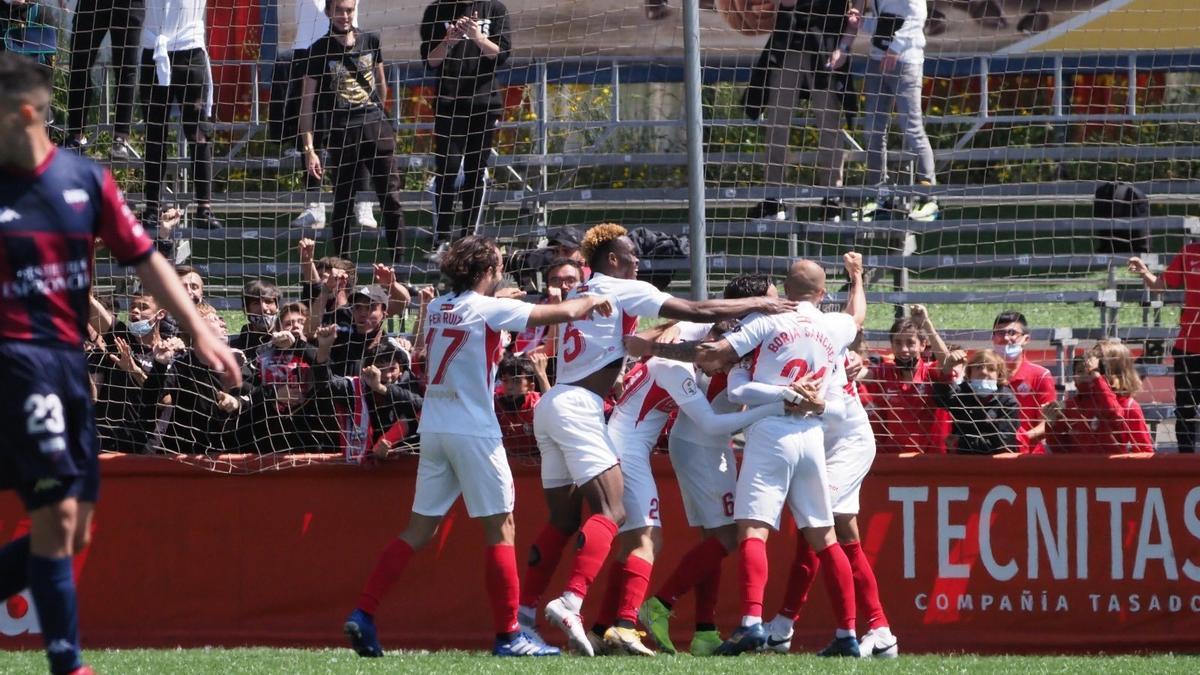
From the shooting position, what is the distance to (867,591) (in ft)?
24.9

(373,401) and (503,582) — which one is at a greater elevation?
(373,401)

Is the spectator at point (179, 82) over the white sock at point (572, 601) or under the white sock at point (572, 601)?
over

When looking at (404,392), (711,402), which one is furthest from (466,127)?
(711,402)

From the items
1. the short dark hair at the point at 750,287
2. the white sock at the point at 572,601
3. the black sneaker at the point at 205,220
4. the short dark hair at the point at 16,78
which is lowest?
the white sock at the point at 572,601

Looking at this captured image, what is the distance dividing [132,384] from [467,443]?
247 cm

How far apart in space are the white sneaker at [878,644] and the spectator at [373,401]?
2.55 meters

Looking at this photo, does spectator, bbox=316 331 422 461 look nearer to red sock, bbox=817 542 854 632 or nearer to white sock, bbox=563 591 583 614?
white sock, bbox=563 591 583 614

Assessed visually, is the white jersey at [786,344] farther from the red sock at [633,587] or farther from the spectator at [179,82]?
the spectator at [179,82]

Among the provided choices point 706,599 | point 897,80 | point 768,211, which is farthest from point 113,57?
point 706,599

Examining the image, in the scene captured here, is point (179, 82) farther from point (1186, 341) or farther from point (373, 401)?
point (1186, 341)

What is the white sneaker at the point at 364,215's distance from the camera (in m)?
9.82

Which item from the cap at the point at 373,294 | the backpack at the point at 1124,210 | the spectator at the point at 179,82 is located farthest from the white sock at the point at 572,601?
the backpack at the point at 1124,210

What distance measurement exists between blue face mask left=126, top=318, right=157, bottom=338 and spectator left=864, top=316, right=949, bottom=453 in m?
3.87

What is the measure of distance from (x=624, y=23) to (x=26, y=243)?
537 centimetres
